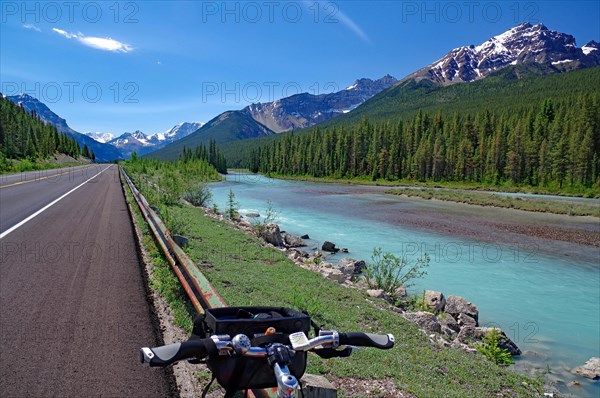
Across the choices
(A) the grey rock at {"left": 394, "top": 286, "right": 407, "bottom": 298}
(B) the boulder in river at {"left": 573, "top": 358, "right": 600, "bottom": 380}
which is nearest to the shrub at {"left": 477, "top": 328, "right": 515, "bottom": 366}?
(B) the boulder in river at {"left": 573, "top": 358, "right": 600, "bottom": 380}

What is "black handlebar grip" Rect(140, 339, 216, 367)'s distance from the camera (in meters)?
1.75

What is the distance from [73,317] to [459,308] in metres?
9.74

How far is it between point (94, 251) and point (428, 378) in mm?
8094

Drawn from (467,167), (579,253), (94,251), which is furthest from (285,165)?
(94,251)

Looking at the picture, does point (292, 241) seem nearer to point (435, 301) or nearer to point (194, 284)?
point (435, 301)

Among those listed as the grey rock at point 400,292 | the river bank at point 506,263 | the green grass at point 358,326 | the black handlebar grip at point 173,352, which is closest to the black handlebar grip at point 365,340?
the black handlebar grip at point 173,352

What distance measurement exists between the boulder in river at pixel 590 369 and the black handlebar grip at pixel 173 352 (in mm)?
9420

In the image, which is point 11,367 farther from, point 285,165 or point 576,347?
point 285,165

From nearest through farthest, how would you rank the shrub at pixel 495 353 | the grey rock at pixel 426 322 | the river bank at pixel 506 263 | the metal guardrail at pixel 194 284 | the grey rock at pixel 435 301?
1. the metal guardrail at pixel 194 284
2. the shrub at pixel 495 353
3. the grey rock at pixel 426 322
4. the river bank at pixel 506 263
5. the grey rock at pixel 435 301

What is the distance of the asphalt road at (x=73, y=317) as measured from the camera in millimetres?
3771

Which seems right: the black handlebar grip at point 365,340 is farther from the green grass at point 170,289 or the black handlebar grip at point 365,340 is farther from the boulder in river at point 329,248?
the boulder in river at point 329,248

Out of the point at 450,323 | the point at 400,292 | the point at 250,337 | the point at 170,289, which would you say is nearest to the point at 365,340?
the point at 250,337

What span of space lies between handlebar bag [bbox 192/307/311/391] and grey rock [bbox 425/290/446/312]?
9.78m

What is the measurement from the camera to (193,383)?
396cm
